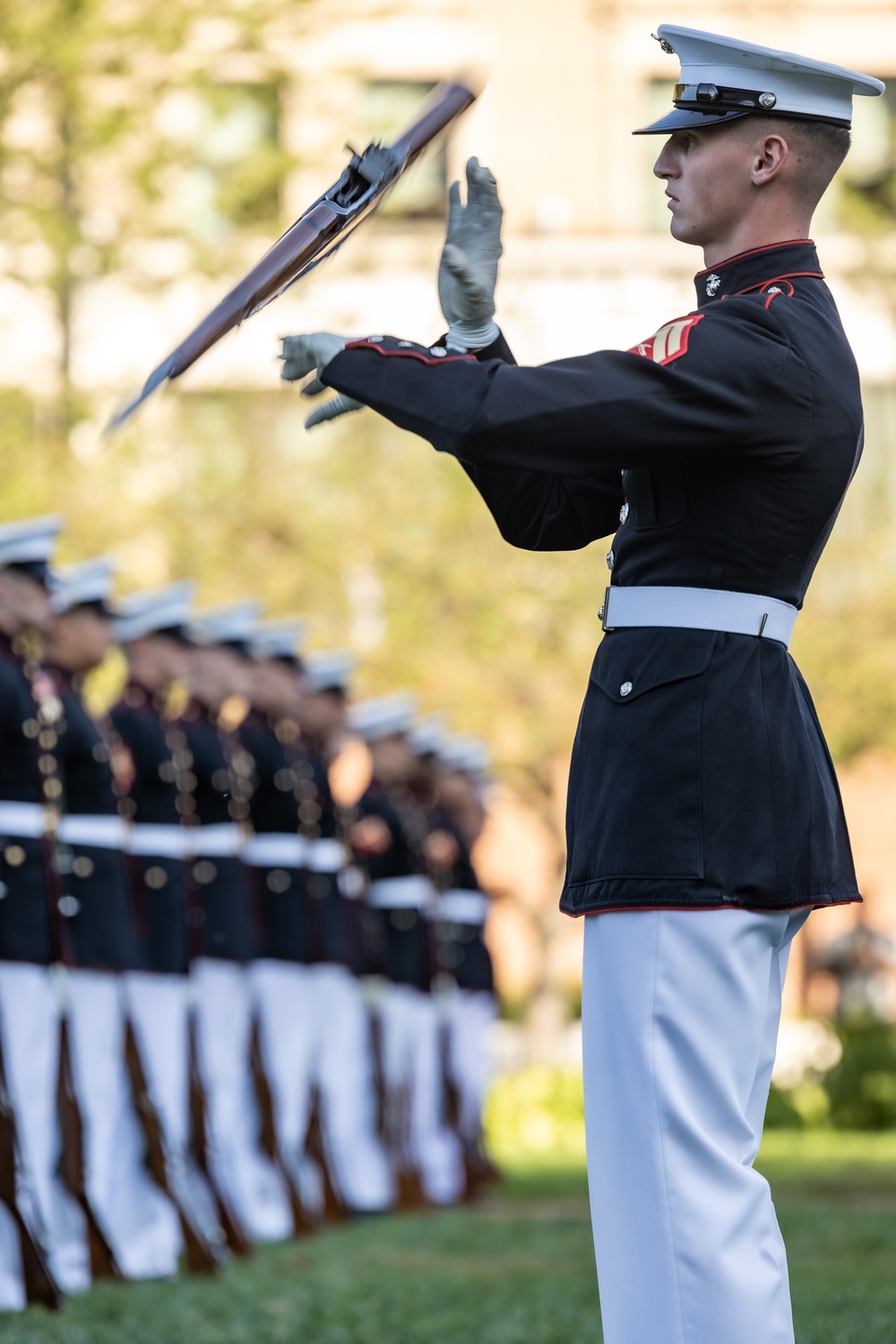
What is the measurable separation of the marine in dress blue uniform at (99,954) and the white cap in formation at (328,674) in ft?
8.64

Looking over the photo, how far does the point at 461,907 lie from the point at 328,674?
2708mm

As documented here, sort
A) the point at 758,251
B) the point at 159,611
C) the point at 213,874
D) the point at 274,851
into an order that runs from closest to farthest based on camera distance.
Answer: the point at 758,251, the point at 159,611, the point at 213,874, the point at 274,851

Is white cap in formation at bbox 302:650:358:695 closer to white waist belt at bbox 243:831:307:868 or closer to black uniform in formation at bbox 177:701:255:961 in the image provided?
white waist belt at bbox 243:831:307:868

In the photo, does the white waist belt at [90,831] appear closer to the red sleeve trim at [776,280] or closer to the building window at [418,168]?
the red sleeve trim at [776,280]

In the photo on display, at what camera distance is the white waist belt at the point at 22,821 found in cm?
671

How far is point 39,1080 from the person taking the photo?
6656 mm

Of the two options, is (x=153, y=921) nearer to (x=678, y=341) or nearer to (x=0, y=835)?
(x=0, y=835)

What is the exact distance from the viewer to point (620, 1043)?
3.02 m

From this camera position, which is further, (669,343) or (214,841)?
(214,841)

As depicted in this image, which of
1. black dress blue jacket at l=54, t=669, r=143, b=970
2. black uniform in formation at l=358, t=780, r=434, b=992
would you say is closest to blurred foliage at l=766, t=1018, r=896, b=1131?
black uniform in formation at l=358, t=780, r=434, b=992

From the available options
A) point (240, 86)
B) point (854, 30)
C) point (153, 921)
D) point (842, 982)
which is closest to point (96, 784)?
point (153, 921)

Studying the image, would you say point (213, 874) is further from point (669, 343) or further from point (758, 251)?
point (669, 343)

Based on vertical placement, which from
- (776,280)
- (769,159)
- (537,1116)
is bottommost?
(537,1116)

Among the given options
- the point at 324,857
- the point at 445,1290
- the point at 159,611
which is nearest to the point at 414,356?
the point at 445,1290
